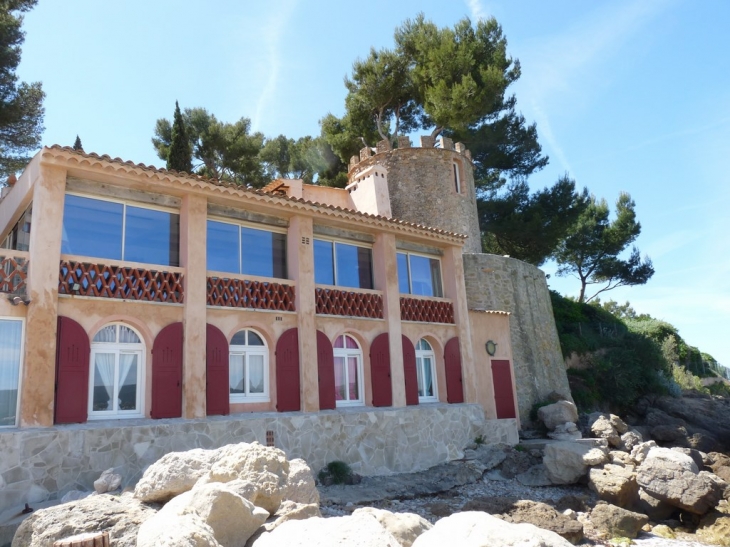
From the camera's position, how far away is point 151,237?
12867mm

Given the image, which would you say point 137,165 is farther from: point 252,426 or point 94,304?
point 252,426

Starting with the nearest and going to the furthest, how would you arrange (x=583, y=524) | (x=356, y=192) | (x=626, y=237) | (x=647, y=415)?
(x=583, y=524) → (x=356, y=192) → (x=647, y=415) → (x=626, y=237)

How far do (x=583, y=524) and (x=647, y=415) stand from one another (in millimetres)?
13468

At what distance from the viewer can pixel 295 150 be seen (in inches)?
1335

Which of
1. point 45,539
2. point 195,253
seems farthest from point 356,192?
point 45,539

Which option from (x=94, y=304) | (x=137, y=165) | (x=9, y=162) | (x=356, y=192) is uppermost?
(x=9, y=162)

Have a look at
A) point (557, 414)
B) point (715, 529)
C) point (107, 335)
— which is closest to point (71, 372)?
point (107, 335)

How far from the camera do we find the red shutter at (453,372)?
17.4 m

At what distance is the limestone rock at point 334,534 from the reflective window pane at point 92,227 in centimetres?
844

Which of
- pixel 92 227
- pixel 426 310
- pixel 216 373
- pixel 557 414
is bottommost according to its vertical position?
A: pixel 557 414

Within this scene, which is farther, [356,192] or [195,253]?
[356,192]

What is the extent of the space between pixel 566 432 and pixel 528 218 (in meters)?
13.8

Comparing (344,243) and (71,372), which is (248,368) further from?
(344,243)

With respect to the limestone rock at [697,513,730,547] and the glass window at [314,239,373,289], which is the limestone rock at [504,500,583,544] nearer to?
the limestone rock at [697,513,730,547]
